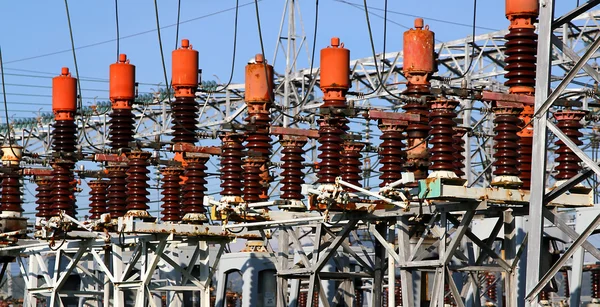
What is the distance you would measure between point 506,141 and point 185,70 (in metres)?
8.52

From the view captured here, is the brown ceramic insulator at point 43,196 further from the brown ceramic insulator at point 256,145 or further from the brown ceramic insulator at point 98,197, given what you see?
the brown ceramic insulator at point 256,145

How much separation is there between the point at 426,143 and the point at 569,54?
18.5 feet

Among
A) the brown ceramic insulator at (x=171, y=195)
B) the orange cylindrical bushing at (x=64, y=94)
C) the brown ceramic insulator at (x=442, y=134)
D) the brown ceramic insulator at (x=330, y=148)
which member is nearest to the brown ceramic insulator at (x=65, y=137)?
the orange cylindrical bushing at (x=64, y=94)

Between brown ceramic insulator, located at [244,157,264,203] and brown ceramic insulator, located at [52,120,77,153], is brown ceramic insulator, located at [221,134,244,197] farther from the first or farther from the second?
brown ceramic insulator, located at [52,120,77,153]

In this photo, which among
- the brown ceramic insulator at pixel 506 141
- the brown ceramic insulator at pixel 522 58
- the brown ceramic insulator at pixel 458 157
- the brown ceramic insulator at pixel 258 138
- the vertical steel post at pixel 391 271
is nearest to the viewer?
the brown ceramic insulator at pixel 506 141

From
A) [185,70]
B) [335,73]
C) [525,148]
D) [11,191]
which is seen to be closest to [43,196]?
[11,191]

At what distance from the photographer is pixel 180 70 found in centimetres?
2111

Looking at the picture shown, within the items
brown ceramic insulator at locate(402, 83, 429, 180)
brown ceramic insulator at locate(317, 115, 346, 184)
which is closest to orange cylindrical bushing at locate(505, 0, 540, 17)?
brown ceramic insulator at locate(402, 83, 429, 180)

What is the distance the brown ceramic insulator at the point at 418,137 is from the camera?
15.9 meters

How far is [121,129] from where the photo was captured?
72.9 feet

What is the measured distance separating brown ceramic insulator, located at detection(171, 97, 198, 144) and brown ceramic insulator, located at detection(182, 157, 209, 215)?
0.77 m

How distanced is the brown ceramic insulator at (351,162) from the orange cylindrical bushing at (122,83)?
6.55 metres

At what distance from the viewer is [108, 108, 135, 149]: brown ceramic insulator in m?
22.2

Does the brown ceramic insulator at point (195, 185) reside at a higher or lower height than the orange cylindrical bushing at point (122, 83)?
lower
